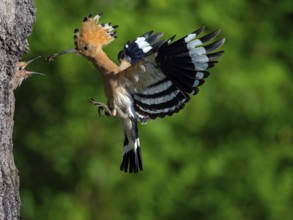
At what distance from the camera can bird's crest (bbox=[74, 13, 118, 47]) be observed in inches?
179

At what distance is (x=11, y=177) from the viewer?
3682mm

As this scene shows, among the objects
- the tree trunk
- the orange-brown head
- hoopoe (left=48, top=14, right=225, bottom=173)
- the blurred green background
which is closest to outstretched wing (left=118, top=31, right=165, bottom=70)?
hoopoe (left=48, top=14, right=225, bottom=173)

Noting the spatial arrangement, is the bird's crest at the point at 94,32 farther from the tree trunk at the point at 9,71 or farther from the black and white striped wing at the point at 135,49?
the tree trunk at the point at 9,71

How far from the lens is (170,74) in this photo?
14.5 feet

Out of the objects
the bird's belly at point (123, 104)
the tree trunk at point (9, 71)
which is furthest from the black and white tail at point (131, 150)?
the tree trunk at point (9, 71)

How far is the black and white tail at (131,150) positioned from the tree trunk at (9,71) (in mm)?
1290

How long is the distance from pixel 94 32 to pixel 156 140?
2371mm

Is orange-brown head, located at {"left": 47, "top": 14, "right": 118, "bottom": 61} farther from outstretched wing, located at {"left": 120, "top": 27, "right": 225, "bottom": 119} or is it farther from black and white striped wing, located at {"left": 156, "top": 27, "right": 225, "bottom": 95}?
black and white striped wing, located at {"left": 156, "top": 27, "right": 225, "bottom": 95}

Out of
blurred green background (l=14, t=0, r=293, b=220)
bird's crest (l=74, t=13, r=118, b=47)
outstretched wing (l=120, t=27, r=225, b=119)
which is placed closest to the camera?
outstretched wing (l=120, t=27, r=225, b=119)

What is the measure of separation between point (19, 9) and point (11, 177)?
62 centimetres

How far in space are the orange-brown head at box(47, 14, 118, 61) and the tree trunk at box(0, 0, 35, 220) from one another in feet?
2.90

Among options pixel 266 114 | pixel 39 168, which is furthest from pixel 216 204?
pixel 39 168

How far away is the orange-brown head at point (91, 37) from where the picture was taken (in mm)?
4566

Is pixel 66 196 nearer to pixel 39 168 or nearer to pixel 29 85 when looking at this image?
pixel 39 168
